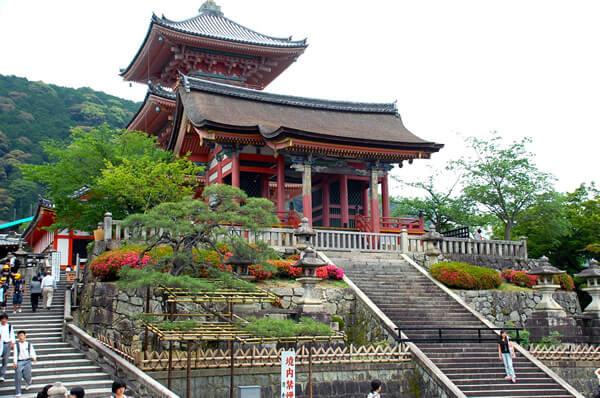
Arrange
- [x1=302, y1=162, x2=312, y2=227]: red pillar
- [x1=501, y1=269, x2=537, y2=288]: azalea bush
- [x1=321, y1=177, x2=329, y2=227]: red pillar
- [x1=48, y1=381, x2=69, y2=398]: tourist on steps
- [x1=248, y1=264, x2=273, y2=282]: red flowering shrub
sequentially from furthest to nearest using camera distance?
[x1=321, y1=177, x2=329, y2=227]: red pillar < [x1=302, y1=162, x2=312, y2=227]: red pillar < [x1=501, y1=269, x2=537, y2=288]: azalea bush < [x1=248, y1=264, x2=273, y2=282]: red flowering shrub < [x1=48, y1=381, x2=69, y2=398]: tourist on steps

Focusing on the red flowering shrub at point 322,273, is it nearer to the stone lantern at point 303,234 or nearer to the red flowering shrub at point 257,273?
the stone lantern at point 303,234

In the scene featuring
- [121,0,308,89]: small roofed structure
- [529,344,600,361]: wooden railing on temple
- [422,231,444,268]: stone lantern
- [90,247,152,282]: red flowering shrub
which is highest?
[121,0,308,89]: small roofed structure

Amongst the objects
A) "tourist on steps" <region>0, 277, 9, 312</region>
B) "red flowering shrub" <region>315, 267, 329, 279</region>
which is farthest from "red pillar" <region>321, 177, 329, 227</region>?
"tourist on steps" <region>0, 277, 9, 312</region>

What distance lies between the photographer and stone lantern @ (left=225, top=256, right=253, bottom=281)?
58.9ft

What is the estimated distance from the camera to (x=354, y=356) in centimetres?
1658

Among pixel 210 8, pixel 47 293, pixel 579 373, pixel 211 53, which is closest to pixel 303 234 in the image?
pixel 47 293

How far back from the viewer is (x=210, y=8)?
4450 cm

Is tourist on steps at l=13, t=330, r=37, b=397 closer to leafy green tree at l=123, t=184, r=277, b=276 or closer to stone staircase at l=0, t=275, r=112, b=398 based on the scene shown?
stone staircase at l=0, t=275, r=112, b=398

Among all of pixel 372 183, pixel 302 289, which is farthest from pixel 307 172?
pixel 302 289

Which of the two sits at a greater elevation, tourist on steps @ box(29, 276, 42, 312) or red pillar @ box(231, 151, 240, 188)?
red pillar @ box(231, 151, 240, 188)

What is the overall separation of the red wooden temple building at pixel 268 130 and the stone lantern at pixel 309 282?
282 inches

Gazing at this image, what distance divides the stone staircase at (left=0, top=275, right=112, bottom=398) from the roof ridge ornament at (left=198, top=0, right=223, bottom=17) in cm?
2995

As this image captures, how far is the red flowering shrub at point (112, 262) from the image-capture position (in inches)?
724

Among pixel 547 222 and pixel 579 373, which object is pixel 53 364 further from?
pixel 547 222
